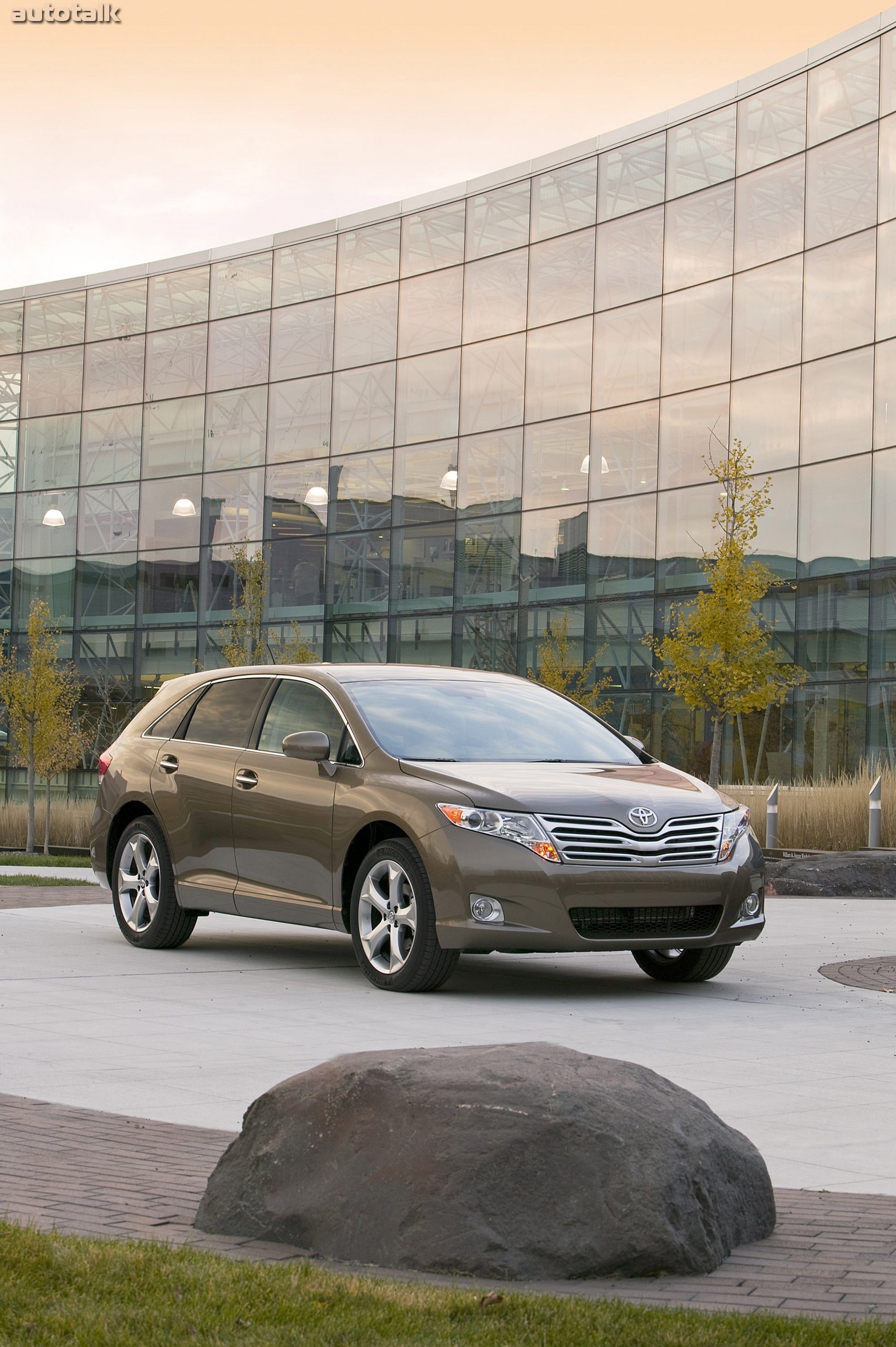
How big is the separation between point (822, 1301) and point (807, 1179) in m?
1.31

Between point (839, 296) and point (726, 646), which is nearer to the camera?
point (726, 646)

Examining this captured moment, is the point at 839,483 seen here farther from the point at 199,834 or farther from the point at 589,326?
the point at 199,834

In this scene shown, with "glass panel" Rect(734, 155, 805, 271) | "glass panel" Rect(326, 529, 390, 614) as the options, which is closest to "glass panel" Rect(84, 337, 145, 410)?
"glass panel" Rect(326, 529, 390, 614)

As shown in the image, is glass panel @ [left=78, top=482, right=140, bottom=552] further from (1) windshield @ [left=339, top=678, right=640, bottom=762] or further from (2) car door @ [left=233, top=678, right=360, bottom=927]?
(1) windshield @ [left=339, top=678, right=640, bottom=762]

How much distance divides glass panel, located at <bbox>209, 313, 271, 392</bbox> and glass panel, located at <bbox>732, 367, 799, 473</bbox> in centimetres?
1529

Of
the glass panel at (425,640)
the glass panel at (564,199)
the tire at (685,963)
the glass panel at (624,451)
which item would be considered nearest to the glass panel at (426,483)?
the glass panel at (425,640)

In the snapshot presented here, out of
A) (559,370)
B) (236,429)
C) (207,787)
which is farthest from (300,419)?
(207,787)

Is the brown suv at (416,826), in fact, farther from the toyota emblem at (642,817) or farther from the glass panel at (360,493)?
the glass panel at (360,493)

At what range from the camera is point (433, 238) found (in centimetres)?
4294

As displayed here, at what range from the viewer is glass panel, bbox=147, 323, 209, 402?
4762 centimetres

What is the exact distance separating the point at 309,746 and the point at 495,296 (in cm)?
3332

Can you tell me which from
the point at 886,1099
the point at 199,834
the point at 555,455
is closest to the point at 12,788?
the point at 555,455

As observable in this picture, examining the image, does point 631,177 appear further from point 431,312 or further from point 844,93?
point 431,312

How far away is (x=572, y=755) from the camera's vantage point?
9766 mm
